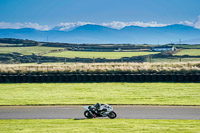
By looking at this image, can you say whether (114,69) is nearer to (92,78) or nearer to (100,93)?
(92,78)

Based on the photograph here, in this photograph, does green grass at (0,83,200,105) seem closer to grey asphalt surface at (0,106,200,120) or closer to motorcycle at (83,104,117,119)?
grey asphalt surface at (0,106,200,120)

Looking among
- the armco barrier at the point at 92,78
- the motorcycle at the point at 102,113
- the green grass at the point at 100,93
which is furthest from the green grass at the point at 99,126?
the armco barrier at the point at 92,78

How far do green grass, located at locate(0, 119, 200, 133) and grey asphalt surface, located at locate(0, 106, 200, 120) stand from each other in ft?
6.99

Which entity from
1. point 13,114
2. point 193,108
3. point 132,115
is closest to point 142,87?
point 193,108

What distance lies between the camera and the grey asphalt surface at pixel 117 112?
64.5 ft

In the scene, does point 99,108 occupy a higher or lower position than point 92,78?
lower

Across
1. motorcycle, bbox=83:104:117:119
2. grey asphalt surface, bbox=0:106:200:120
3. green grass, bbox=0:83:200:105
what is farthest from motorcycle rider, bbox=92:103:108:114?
green grass, bbox=0:83:200:105

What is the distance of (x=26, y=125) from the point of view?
54.9ft

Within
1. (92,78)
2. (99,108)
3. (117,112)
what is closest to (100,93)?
(92,78)

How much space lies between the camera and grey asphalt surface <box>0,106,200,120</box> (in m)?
19.6

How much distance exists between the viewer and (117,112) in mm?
21094

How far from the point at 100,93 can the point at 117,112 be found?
7800mm

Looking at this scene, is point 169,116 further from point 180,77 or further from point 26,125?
point 180,77

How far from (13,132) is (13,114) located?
6.15 meters
